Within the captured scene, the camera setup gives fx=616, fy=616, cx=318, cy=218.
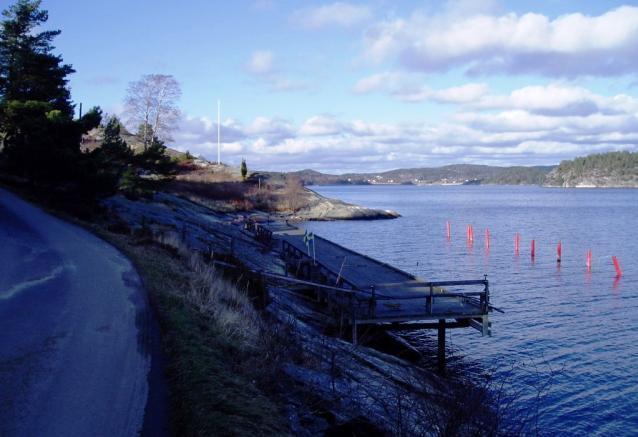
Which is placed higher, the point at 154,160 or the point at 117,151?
the point at 117,151

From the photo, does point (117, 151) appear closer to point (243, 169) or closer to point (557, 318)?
point (557, 318)

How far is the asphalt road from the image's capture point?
6.70 meters

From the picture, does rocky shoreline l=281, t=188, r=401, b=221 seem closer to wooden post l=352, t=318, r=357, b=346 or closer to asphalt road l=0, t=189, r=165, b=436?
wooden post l=352, t=318, r=357, b=346

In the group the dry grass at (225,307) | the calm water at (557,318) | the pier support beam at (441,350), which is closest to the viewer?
the dry grass at (225,307)

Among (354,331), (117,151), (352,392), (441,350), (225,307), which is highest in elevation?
(117,151)

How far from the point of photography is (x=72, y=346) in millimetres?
Result: 9125

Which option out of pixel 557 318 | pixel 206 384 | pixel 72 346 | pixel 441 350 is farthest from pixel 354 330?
pixel 206 384

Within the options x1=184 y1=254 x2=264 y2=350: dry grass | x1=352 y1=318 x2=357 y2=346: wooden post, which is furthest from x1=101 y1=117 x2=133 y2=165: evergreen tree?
x1=352 y1=318 x2=357 y2=346: wooden post

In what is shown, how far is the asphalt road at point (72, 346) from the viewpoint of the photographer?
22.0ft

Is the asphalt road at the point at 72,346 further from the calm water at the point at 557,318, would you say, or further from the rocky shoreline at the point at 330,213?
the rocky shoreline at the point at 330,213

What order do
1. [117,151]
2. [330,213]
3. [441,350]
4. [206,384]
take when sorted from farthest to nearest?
[330,213]
[117,151]
[441,350]
[206,384]

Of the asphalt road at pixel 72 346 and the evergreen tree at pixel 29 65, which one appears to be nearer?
the asphalt road at pixel 72 346

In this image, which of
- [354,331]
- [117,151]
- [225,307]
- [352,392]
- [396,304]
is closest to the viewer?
[352,392]

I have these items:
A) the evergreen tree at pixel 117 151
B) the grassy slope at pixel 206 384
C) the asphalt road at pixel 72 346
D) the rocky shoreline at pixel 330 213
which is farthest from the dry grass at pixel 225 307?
the rocky shoreline at pixel 330 213
